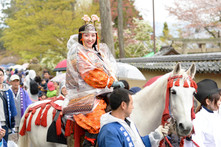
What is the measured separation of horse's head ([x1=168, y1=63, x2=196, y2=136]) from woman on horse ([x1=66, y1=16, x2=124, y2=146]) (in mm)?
755

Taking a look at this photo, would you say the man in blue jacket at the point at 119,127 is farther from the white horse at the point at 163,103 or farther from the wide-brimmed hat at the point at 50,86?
the wide-brimmed hat at the point at 50,86

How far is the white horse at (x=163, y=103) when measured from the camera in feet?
10.6

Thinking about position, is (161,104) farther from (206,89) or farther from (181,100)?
(206,89)

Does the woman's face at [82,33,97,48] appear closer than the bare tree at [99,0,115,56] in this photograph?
Yes

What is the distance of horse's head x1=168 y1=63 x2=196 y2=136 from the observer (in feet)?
10.5

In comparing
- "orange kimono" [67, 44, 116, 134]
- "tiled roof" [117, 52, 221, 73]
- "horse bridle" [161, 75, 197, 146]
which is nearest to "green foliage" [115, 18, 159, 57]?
"tiled roof" [117, 52, 221, 73]

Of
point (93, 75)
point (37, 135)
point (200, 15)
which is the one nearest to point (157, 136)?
point (93, 75)

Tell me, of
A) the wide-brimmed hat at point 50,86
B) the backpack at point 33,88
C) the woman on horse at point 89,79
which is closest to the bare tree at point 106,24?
the wide-brimmed hat at point 50,86

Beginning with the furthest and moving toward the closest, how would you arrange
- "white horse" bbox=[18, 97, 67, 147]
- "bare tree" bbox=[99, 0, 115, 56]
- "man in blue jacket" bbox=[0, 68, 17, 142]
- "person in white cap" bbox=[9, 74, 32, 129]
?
1. "bare tree" bbox=[99, 0, 115, 56]
2. "person in white cap" bbox=[9, 74, 32, 129]
3. "man in blue jacket" bbox=[0, 68, 17, 142]
4. "white horse" bbox=[18, 97, 67, 147]

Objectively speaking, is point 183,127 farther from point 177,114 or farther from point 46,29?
point 46,29

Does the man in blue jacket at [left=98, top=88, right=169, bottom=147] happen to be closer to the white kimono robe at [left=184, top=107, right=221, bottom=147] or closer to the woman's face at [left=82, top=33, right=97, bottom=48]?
the white kimono robe at [left=184, top=107, right=221, bottom=147]

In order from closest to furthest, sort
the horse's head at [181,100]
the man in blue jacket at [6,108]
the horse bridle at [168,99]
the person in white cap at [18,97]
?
the horse's head at [181,100]
the horse bridle at [168,99]
the man in blue jacket at [6,108]
the person in white cap at [18,97]

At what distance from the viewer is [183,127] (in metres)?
3.18

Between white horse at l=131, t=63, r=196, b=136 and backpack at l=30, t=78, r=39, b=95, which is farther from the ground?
white horse at l=131, t=63, r=196, b=136
